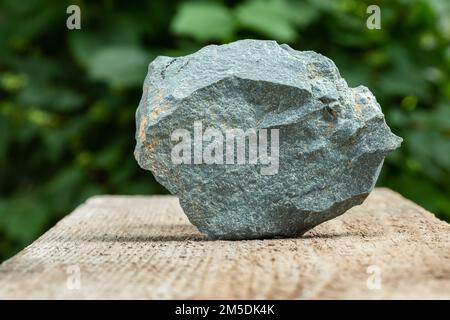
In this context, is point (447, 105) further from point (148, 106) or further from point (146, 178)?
point (148, 106)

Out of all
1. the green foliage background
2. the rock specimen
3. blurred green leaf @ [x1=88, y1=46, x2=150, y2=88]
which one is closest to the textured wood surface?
the rock specimen

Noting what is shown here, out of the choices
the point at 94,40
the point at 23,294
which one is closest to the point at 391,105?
the point at 94,40

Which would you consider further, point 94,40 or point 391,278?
point 94,40

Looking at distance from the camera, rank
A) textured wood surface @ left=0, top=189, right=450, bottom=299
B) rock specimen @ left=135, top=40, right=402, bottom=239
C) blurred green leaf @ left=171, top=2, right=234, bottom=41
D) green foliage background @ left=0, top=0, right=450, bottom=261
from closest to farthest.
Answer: textured wood surface @ left=0, top=189, right=450, bottom=299 → rock specimen @ left=135, top=40, right=402, bottom=239 → blurred green leaf @ left=171, top=2, right=234, bottom=41 → green foliage background @ left=0, top=0, right=450, bottom=261

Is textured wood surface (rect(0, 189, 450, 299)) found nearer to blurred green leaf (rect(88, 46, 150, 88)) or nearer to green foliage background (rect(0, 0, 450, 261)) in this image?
blurred green leaf (rect(88, 46, 150, 88))

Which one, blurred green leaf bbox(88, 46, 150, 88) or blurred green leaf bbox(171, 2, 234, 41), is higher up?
blurred green leaf bbox(171, 2, 234, 41)

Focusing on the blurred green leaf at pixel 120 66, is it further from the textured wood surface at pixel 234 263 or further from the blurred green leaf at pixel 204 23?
the textured wood surface at pixel 234 263
